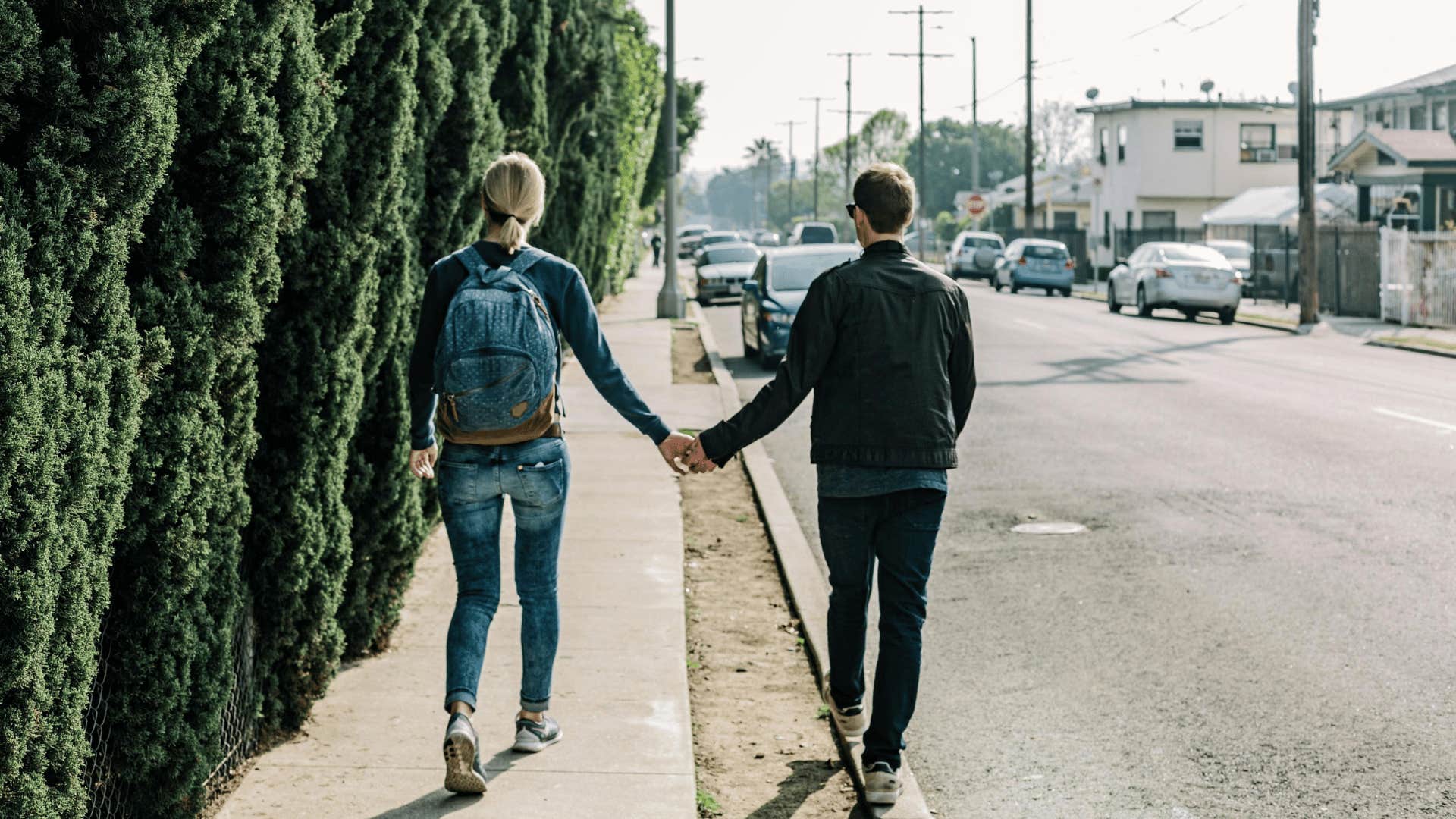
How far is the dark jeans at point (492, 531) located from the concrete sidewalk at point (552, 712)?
0.39 meters

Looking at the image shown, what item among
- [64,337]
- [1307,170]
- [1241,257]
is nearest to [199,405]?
[64,337]

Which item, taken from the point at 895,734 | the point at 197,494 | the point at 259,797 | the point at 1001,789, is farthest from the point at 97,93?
the point at 1001,789

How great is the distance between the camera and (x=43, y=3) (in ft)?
12.0

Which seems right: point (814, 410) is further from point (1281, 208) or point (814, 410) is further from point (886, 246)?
point (1281, 208)

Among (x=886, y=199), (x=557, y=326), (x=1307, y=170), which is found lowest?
(x=557, y=326)

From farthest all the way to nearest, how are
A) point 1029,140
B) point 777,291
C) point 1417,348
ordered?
point 1029,140
point 1417,348
point 777,291

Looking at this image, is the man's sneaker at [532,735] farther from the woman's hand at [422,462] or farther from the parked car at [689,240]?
the parked car at [689,240]

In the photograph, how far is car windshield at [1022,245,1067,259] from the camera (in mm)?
46531

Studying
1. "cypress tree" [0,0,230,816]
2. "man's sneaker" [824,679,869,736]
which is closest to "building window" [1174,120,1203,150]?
"man's sneaker" [824,679,869,736]

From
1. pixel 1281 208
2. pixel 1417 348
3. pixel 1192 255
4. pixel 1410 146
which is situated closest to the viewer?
pixel 1417 348

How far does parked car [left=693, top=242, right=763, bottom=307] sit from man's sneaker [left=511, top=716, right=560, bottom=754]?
33.5 metres

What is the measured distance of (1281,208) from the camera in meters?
50.6

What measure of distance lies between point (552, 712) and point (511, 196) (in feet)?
6.50

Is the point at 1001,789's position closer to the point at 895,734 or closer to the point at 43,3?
the point at 895,734
